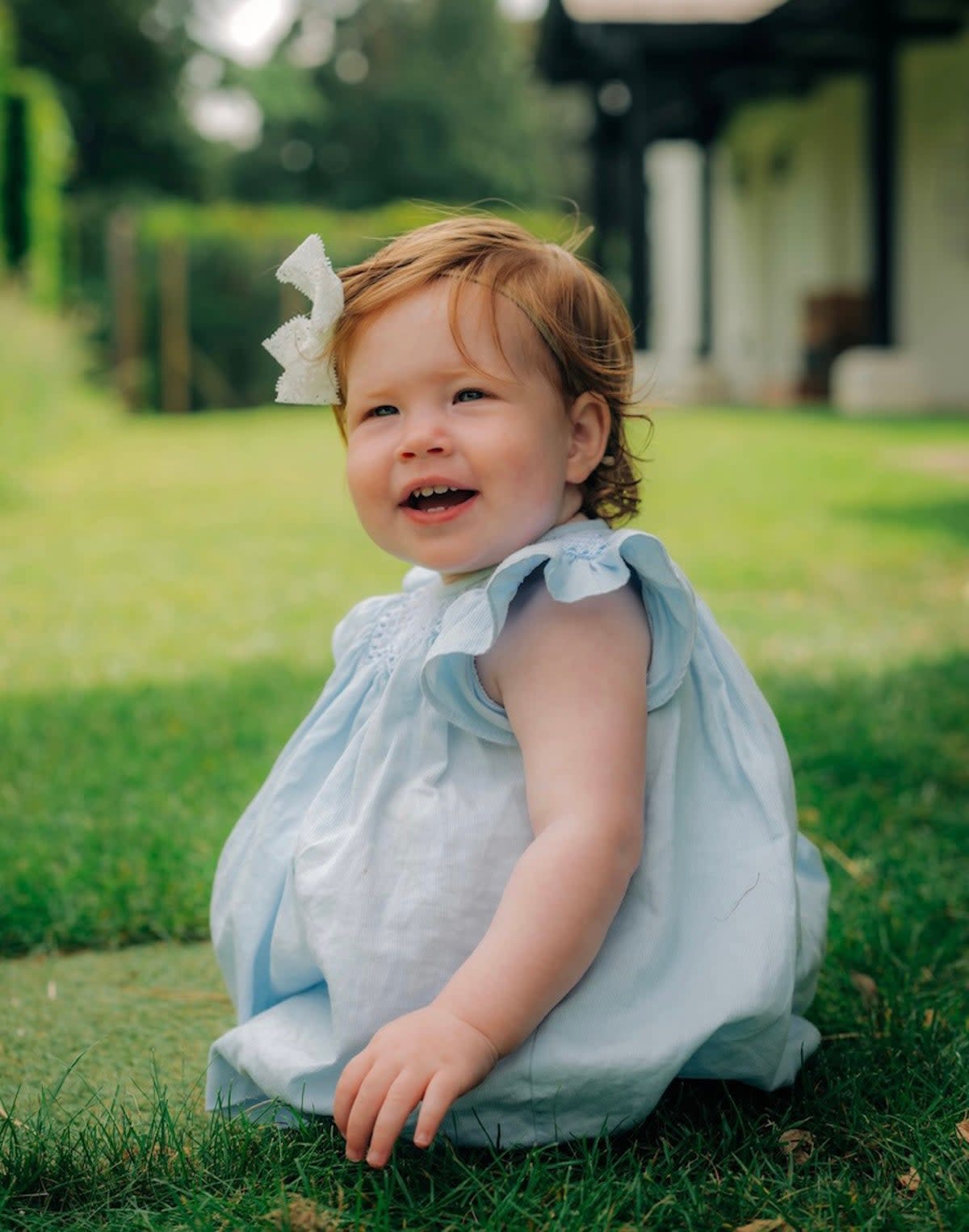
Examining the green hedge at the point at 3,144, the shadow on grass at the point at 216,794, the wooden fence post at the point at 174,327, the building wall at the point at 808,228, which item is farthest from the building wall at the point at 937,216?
the shadow on grass at the point at 216,794

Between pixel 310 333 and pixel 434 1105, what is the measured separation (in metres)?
0.82

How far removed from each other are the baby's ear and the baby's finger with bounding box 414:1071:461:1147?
25.9 inches

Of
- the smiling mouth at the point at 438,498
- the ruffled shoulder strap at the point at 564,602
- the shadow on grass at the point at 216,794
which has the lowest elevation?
the shadow on grass at the point at 216,794

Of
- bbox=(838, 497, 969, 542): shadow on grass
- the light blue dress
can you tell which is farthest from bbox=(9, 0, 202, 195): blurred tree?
the light blue dress

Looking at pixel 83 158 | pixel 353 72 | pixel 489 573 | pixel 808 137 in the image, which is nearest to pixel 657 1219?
pixel 489 573

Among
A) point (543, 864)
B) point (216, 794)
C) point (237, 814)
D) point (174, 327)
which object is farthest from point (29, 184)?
point (543, 864)

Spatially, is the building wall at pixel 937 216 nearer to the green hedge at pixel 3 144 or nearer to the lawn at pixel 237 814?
the lawn at pixel 237 814

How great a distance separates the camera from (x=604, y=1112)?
1.43m

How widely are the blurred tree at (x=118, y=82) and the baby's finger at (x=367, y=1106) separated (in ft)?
93.2

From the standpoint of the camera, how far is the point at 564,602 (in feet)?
4.68

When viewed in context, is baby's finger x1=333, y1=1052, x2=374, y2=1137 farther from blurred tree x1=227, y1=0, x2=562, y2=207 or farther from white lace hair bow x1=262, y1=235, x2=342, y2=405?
blurred tree x1=227, y1=0, x2=562, y2=207

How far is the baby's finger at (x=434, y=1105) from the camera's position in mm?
1241

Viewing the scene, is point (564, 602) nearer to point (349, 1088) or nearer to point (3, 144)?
point (349, 1088)

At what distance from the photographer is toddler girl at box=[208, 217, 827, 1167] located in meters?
1.38
